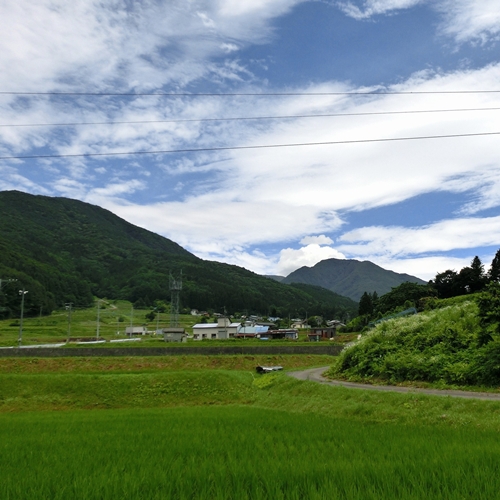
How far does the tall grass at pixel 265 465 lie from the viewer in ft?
14.6

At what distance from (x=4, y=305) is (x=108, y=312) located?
42.3 meters

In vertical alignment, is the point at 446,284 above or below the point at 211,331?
above

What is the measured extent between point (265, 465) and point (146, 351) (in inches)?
1465

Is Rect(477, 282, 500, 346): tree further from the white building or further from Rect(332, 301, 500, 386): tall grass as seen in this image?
the white building

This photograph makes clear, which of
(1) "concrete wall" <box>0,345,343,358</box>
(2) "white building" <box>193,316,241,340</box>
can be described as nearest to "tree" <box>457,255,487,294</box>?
(1) "concrete wall" <box>0,345,343,358</box>

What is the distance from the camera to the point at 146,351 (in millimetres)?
40906

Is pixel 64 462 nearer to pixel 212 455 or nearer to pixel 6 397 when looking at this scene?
pixel 212 455

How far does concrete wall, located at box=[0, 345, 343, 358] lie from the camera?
39031 millimetres

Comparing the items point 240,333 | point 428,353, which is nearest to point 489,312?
point 428,353

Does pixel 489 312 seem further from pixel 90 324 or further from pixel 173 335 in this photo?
pixel 90 324

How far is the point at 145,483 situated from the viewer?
484 cm

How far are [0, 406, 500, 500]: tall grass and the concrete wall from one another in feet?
105

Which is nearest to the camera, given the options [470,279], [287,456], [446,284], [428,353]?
[287,456]

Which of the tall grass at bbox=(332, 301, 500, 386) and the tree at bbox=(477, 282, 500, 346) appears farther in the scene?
the tree at bbox=(477, 282, 500, 346)
